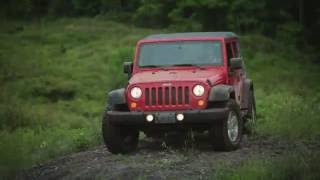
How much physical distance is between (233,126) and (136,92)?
179 cm

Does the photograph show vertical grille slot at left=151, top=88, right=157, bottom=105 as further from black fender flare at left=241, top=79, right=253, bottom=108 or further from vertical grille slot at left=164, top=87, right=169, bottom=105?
black fender flare at left=241, top=79, right=253, bottom=108

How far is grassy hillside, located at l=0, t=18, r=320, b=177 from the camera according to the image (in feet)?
46.2

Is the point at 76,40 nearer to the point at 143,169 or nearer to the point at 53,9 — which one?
the point at 53,9

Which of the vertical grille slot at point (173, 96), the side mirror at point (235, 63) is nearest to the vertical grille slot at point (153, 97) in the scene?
the vertical grille slot at point (173, 96)

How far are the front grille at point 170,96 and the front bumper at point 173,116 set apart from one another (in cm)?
19

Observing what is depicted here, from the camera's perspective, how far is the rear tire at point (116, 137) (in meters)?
11.8

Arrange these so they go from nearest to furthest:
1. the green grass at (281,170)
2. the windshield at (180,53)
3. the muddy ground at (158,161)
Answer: the green grass at (281,170), the muddy ground at (158,161), the windshield at (180,53)

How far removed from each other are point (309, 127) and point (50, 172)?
5.53m

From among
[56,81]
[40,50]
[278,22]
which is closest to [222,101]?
[56,81]

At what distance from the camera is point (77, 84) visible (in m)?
25.5

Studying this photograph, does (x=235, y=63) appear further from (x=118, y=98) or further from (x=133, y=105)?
(x=118, y=98)

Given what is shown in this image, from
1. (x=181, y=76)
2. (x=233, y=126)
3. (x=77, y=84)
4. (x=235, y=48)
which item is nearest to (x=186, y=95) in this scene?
(x=181, y=76)

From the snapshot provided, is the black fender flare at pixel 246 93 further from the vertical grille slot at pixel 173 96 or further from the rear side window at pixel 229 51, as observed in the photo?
the vertical grille slot at pixel 173 96

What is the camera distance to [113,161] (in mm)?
11055
